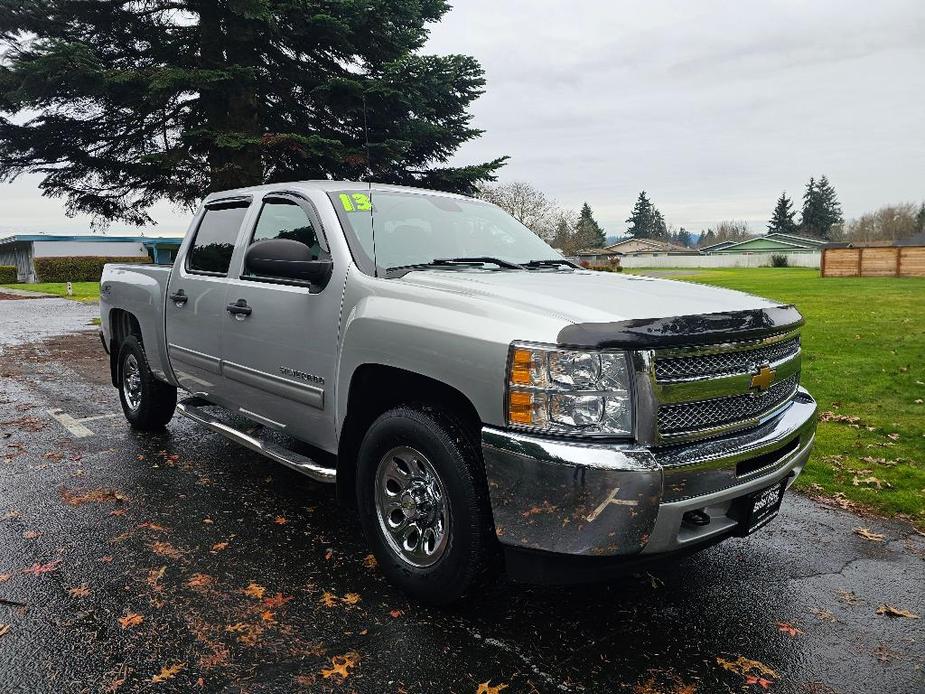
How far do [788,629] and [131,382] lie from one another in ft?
18.2

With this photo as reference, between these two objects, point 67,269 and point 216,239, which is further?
point 67,269

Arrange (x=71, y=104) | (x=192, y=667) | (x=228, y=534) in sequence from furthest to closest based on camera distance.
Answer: (x=71, y=104) → (x=228, y=534) → (x=192, y=667)

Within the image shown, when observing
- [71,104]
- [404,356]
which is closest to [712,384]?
[404,356]

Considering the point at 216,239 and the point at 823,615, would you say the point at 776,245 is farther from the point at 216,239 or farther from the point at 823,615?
the point at 823,615

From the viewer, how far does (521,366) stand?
2.52 metres

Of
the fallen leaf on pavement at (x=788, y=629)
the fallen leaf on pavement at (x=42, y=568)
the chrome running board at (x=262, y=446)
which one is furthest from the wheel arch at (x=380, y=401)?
the fallen leaf on pavement at (x=788, y=629)

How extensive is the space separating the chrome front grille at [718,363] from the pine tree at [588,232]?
84.0 metres

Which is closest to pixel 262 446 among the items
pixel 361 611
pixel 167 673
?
pixel 361 611

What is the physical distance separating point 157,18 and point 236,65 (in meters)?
3.35

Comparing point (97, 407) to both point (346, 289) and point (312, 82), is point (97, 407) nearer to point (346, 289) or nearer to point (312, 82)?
point (346, 289)

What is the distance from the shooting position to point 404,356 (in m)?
2.98

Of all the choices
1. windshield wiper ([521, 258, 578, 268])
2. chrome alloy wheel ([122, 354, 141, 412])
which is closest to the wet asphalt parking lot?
chrome alloy wheel ([122, 354, 141, 412])

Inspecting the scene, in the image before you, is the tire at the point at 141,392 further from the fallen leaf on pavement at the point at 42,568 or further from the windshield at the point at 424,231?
the windshield at the point at 424,231

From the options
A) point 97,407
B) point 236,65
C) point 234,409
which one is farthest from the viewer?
point 236,65
